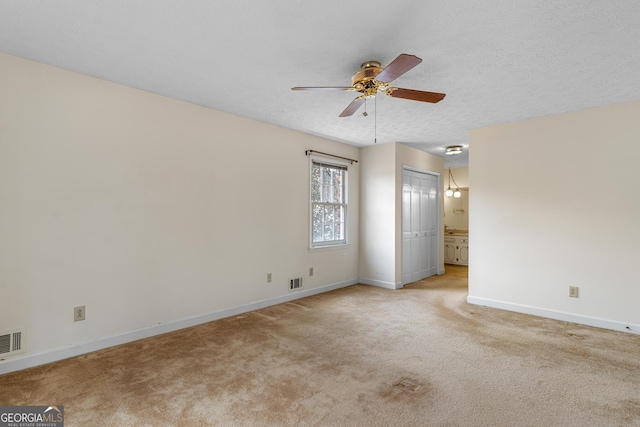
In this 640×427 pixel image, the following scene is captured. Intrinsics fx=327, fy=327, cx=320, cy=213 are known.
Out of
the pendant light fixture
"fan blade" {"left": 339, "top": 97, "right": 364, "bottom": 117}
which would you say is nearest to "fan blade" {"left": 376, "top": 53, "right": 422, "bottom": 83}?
"fan blade" {"left": 339, "top": 97, "right": 364, "bottom": 117}

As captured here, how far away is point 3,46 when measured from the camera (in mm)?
2420

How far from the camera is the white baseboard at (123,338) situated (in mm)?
2576

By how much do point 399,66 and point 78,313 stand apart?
3282mm

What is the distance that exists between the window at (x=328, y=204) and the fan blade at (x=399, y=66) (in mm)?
2866

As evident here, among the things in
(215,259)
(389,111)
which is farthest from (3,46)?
(389,111)

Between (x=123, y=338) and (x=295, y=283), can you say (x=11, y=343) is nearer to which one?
(x=123, y=338)

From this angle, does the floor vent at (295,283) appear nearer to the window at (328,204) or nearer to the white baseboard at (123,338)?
the white baseboard at (123,338)

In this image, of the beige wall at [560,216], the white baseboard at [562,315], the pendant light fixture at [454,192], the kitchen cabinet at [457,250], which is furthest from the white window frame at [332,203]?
the kitchen cabinet at [457,250]

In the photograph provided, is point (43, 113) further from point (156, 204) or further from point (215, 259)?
point (215, 259)

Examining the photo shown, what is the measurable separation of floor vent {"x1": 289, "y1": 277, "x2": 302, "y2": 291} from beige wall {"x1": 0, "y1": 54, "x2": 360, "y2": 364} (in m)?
0.11

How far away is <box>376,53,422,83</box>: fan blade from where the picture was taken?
193cm

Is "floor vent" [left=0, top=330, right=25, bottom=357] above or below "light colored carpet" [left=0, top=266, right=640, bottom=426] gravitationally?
above

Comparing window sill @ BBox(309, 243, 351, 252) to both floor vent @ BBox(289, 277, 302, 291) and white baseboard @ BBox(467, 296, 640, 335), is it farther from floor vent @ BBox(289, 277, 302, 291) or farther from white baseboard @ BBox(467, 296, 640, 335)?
white baseboard @ BBox(467, 296, 640, 335)

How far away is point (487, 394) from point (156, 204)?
10.9 feet
